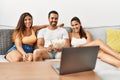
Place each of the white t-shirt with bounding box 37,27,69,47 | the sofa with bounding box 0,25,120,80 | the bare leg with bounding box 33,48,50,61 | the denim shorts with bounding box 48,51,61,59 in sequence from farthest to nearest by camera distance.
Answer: the white t-shirt with bounding box 37,27,69,47 → the denim shorts with bounding box 48,51,61,59 → the bare leg with bounding box 33,48,50,61 → the sofa with bounding box 0,25,120,80

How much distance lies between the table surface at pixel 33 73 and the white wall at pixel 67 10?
1.61 metres

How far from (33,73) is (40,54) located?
3.48 feet

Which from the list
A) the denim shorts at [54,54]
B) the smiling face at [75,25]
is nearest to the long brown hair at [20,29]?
the denim shorts at [54,54]

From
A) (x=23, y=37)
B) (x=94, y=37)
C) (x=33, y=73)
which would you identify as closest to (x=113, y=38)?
(x=94, y=37)

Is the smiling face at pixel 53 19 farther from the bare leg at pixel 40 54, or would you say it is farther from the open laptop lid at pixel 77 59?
the open laptop lid at pixel 77 59

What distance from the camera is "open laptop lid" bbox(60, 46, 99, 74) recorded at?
1.63 m

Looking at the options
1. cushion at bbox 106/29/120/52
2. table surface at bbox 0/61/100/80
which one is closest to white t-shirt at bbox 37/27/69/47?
cushion at bbox 106/29/120/52

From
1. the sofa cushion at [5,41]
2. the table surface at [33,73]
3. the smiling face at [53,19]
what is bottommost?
the table surface at [33,73]

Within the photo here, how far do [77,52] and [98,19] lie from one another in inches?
79.8

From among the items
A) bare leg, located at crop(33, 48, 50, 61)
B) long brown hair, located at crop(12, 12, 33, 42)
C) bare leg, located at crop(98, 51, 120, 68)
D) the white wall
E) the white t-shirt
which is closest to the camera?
bare leg, located at crop(98, 51, 120, 68)

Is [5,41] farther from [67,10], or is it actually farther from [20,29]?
[67,10]

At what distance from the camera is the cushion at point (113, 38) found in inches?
125

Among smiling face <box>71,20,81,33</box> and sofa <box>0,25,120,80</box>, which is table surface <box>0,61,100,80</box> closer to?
sofa <box>0,25,120,80</box>

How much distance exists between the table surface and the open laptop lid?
0.14 feet
